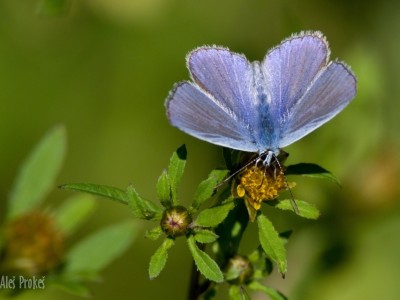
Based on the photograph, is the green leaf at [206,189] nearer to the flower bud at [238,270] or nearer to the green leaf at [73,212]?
the flower bud at [238,270]

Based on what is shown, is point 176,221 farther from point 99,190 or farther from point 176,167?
point 99,190

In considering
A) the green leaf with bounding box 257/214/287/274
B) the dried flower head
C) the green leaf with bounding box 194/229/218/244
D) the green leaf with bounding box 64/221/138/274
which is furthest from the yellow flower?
the dried flower head

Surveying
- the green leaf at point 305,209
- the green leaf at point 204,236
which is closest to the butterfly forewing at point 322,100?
the green leaf at point 305,209

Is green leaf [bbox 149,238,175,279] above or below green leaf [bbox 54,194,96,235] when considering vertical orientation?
below

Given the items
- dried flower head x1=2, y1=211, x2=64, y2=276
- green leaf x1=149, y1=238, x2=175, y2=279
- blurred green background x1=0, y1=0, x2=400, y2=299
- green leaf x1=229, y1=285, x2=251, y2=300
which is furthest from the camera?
blurred green background x1=0, y1=0, x2=400, y2=299

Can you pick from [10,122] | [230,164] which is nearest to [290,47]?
[230,164]

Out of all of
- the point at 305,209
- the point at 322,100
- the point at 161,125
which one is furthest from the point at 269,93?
the point at 161,125

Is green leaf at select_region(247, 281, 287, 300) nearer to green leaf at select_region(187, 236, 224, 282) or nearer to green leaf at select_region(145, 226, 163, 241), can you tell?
green leaf at select_region(187, 236, 224, 282)
